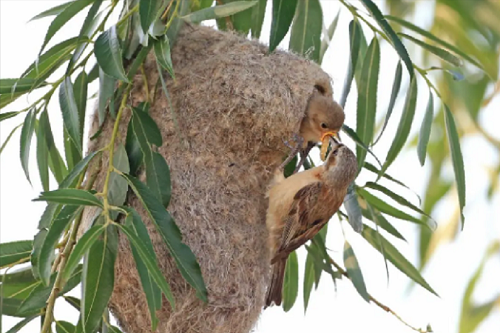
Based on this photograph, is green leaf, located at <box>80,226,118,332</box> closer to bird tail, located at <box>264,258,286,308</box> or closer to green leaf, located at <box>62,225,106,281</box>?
green leaf, located at <box>62,225,106,281</box>

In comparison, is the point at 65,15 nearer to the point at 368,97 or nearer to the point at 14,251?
the point at 14,251

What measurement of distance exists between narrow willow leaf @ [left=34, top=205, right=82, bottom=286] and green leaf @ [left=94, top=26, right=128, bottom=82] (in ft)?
1.36

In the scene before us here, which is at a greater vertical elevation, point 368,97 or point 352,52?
point 352,52

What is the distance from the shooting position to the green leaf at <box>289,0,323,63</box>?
10.8 feet

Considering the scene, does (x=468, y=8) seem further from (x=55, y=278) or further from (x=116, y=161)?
(x=55, y=278)

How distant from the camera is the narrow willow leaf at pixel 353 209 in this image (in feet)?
10.6

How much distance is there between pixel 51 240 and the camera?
94.5 inches

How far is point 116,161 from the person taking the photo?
8.83 feet

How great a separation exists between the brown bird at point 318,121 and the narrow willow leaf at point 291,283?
598mm

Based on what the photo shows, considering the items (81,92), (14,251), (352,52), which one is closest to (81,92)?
(81,92)

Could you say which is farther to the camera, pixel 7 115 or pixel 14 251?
pixel 7 115

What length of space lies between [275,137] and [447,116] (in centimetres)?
59

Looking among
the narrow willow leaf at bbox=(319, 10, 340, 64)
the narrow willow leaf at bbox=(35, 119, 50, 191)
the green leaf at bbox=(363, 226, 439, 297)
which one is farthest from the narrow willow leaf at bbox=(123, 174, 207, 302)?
the narrow willow leaf at bbox=(319, 10, 340, 64)

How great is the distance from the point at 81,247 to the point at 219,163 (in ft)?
2.36
